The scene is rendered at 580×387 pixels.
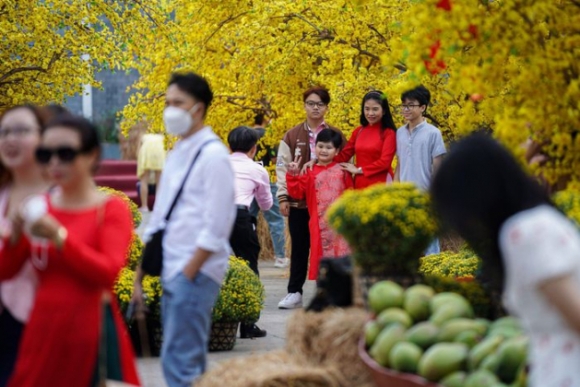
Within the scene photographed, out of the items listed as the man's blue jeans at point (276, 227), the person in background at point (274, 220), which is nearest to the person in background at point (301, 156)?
the person in background at point (274, 220)

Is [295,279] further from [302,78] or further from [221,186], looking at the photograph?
[221,186]

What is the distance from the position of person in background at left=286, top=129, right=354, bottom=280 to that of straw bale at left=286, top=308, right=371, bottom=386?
4.58 m

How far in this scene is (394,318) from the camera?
5426mm

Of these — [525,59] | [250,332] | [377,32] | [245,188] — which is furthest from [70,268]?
[377,32]

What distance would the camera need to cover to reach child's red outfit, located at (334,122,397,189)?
10836mm

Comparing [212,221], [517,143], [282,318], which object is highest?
[517,143]

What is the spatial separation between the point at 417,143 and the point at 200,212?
16.2 ft

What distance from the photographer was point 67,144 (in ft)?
16.2

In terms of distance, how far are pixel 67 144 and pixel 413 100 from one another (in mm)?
6146

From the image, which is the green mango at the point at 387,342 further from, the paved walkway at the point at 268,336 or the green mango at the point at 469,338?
the paved walkway at the point at 268,336

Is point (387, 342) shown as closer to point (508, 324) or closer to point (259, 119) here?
point (508, 324)

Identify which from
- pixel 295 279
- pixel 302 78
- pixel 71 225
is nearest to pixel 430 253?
pixel 295 279

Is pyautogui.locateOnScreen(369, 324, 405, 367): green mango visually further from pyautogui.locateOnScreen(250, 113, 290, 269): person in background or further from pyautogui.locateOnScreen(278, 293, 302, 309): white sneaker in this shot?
pyautogui.locateOnScreen(250, 113, 290, 269): person in background

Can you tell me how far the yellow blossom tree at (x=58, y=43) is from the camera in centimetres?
1301
